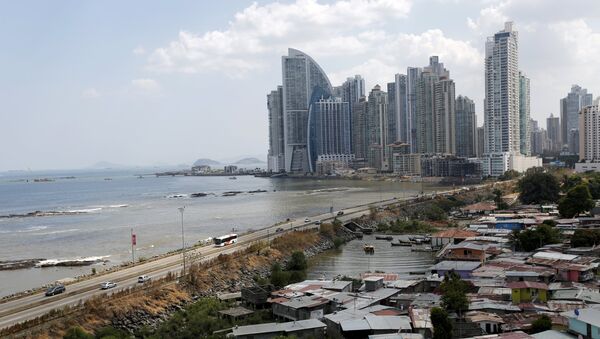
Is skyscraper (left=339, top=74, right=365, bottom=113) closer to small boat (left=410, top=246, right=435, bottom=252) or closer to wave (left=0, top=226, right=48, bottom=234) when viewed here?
wave (left=0, top=226, right=48, bottom=234)

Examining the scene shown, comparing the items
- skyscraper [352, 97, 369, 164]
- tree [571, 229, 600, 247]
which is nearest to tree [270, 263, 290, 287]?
tree [571, 229, 600, 247]

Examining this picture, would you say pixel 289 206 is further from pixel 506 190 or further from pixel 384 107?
pixel 384 107

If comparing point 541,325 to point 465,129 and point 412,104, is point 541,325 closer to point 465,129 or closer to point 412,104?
point 465,129

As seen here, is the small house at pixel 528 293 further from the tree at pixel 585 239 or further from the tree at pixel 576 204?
the tree at pixel 576 204

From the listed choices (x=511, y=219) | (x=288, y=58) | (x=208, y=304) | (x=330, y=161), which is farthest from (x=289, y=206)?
(x=288, y=58)

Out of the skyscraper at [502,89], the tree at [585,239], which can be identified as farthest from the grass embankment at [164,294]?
the skyscraper at [502,89]

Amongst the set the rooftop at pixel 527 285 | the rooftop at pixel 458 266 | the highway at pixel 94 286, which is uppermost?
the rooftop at pixel 527 285

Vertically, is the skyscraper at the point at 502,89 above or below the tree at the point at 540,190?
above
